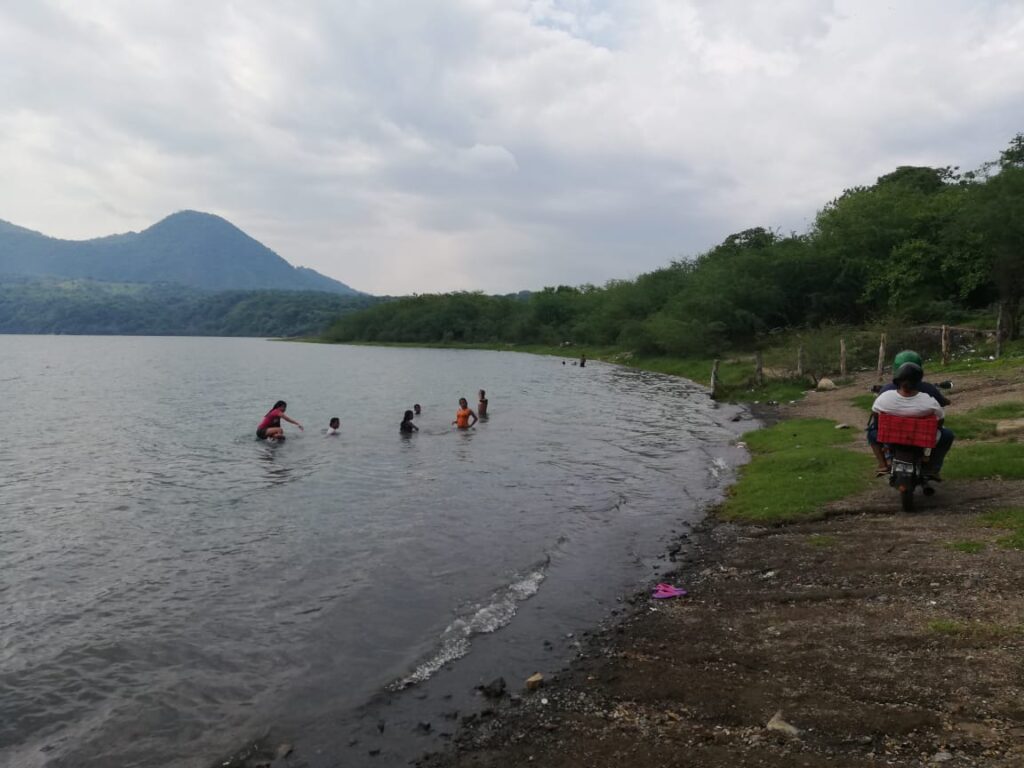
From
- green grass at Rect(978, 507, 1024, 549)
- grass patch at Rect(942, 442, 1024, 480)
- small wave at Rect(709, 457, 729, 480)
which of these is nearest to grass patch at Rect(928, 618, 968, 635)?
green grass at Rect(978, 507, 1024, 549)

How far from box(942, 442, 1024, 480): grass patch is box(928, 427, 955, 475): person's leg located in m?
2.03

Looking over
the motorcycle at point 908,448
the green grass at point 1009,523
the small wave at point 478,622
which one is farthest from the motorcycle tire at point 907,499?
the small wave at point 478,622

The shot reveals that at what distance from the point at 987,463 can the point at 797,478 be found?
12.1 feet

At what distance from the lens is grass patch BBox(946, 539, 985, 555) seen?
29.7ft

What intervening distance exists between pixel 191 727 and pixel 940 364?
3749 cm

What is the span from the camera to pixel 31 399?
43344mm

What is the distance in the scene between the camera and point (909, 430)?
1116cm

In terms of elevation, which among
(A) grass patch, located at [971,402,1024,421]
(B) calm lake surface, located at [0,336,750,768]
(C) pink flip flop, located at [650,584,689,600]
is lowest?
(B) calm lake surface, located at [0,336,750,768]

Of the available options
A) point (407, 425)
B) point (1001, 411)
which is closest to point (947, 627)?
point (1001, 411)

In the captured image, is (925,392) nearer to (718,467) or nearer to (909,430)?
(909,430)

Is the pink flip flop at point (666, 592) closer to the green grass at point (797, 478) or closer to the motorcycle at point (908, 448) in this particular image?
the green grass at point (797, 478)

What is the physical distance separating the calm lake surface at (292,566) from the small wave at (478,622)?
4 centimetres

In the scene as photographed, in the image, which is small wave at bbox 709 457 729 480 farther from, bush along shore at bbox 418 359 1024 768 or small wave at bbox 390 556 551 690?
small wave at bbox 390 556 551 690

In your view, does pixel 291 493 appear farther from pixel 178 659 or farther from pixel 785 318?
pixel 785 318
